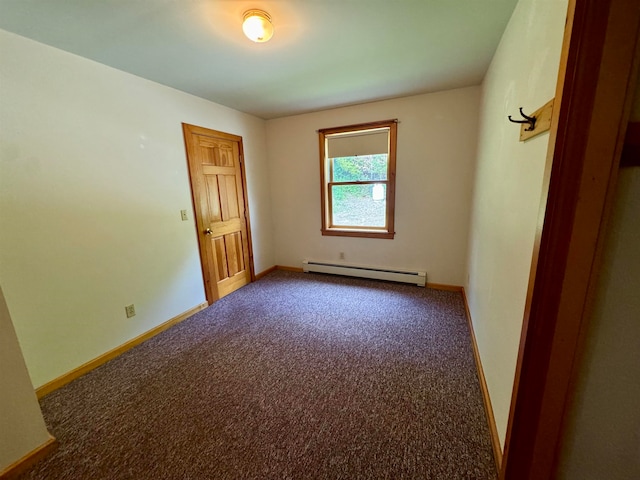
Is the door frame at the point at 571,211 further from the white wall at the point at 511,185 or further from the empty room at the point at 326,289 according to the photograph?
the white wall at the point at 511,185

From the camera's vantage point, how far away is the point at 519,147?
1.25 m

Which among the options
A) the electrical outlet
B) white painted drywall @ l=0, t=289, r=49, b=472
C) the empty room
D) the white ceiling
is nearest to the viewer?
the empty room

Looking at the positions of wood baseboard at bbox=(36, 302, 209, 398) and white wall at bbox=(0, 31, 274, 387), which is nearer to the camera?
white wall at bbox=(0, 31, 274, 387)

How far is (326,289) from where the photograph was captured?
3.39m

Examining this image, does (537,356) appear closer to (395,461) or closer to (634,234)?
(634,234)

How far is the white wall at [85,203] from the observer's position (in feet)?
5.32

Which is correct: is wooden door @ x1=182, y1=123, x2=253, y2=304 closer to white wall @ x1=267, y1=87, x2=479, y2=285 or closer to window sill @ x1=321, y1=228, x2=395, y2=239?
white wall @ x1=267, y1=87, x2=479, y2=285

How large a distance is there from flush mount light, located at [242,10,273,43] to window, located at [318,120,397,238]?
1993mm

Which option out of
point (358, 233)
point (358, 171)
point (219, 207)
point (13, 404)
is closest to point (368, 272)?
point (358, 233)

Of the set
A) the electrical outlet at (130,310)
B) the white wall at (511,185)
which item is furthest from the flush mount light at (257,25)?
the electrical outlet at (130,310)

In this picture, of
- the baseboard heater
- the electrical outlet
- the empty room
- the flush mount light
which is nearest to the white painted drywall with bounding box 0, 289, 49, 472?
the empty room

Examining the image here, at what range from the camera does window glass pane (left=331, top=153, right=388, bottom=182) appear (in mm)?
3357

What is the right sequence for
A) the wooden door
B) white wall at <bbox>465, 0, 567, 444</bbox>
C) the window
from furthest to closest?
the window → the wooden door → white wall at <bbox>465, 0, 567, 444</bbox>

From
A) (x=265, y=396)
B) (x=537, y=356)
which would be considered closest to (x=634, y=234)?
(x=537, y=356)
